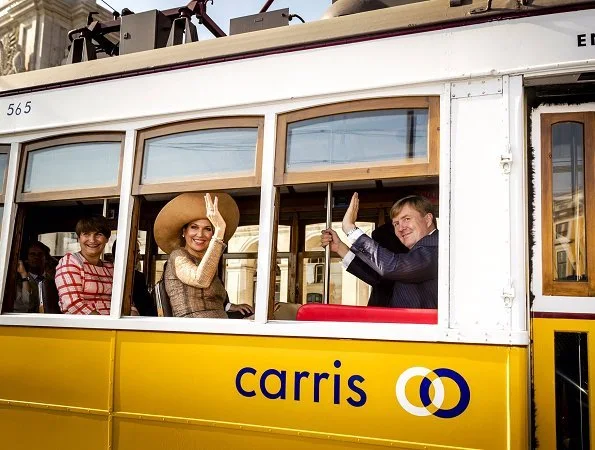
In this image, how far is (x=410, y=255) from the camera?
296 centimetres

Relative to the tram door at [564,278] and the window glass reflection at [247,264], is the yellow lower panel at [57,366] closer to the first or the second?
the window glass reflection at [247,264]

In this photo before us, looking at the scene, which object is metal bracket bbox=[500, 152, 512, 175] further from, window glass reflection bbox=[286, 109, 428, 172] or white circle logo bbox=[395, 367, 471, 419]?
white circle logo bbox=[395, 367, 471, 419]

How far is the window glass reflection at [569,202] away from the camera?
2.44 meters

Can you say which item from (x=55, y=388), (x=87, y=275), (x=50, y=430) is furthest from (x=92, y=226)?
(x=50, y=430)

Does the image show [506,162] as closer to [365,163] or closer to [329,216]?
[365,163]

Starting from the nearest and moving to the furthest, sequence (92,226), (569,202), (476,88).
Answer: (569,202)
(476,88)
(92,226)

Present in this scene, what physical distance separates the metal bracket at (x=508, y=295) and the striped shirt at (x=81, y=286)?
89.1 inches

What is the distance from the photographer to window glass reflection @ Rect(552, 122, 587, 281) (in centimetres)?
244

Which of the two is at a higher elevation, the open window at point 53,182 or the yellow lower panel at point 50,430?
the open window at point 53,182

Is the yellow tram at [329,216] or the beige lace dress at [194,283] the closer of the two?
the yellow tram at [329,216]

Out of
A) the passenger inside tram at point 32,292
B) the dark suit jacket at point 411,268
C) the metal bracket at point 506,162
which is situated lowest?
the passenger inside tram at point 32,292

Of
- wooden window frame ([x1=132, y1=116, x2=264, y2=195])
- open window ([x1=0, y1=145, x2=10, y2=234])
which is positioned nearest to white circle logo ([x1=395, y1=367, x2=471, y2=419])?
wooden window frame ([x1=132, y1=116, x2=264, y2=195])

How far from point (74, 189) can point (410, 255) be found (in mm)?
1869

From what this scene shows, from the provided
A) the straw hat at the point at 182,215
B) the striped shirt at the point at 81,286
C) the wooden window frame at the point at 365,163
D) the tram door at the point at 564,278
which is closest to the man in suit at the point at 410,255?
the wooden window frame at the point at 365,163
